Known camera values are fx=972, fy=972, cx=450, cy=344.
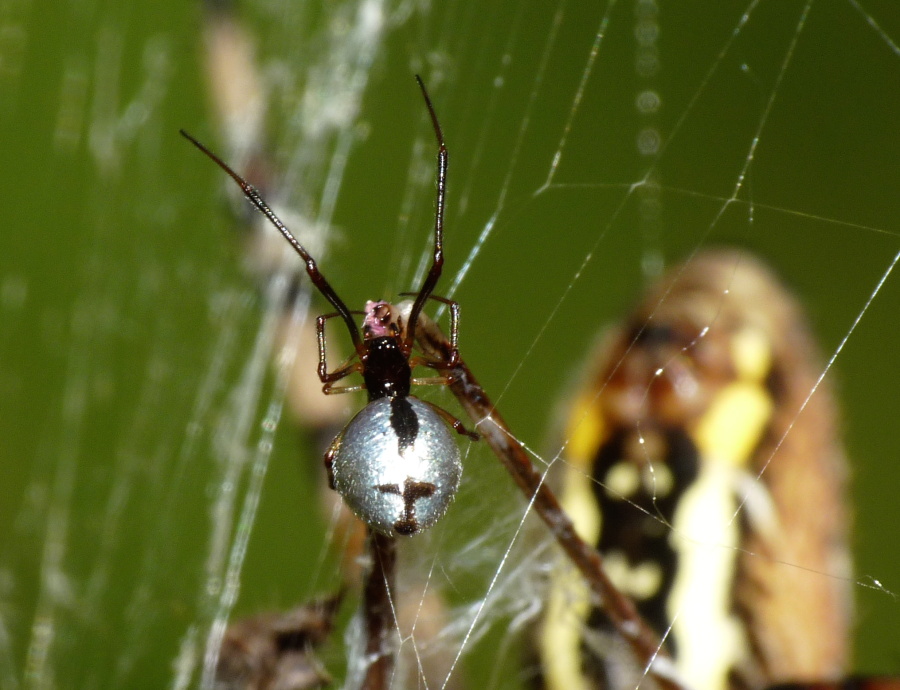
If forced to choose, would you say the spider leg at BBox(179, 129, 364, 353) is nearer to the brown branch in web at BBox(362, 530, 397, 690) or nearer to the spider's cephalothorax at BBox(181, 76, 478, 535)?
the spider's cephalothorax at BBox(181, 76, 478, 535)

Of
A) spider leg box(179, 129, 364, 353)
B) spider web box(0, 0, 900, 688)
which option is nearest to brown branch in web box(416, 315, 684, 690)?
spider leg box(179, 129, 364, 353)

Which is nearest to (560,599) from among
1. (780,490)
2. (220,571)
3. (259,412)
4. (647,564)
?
(647,564)

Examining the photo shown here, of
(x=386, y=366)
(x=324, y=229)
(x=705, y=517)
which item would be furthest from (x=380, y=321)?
(x=324, y=229)

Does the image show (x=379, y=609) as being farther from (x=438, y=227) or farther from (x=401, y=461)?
(x=438, y=227)

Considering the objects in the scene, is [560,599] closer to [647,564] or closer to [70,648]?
[647,564]

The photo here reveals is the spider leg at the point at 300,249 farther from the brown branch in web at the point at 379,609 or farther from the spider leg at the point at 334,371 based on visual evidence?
the brown branch in web at the point at 379,609
